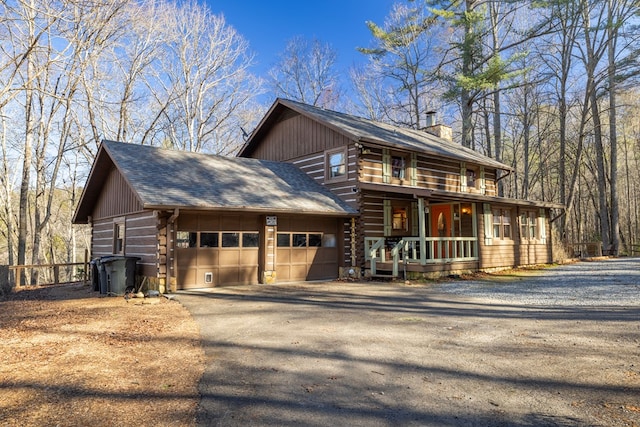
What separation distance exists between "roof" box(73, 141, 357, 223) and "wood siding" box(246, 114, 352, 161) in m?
1.36

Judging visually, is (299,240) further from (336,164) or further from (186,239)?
(186,239)

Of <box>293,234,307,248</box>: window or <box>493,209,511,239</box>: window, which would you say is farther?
<box>493,209,511,239</box>: window

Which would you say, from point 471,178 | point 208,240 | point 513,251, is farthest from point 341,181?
point 513,251

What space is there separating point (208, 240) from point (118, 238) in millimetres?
4532

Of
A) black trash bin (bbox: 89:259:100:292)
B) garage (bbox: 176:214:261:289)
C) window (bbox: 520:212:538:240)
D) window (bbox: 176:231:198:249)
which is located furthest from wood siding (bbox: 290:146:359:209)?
window (bbox: 520:212:538:240)

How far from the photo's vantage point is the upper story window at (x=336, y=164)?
16266 mm

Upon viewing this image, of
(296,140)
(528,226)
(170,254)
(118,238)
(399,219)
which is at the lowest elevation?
(170,254)

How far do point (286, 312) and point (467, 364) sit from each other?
14.3 ft

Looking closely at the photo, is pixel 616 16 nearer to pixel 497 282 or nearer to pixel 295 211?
pixel 497 282

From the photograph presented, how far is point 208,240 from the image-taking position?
503 inches

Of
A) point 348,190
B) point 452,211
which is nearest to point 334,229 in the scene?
point 348,190

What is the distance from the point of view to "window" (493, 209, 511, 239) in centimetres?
1783

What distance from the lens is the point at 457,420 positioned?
340 cm

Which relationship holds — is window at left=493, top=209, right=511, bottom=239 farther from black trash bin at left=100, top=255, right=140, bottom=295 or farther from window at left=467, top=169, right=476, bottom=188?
black trash bin at left=100, top=255, right=140, bottom=295
